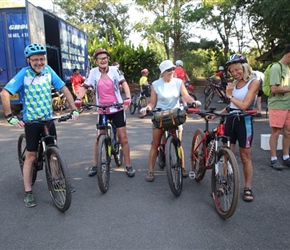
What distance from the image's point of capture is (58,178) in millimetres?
3811

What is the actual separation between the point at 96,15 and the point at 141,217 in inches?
1377

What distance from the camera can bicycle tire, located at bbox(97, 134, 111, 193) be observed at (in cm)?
412

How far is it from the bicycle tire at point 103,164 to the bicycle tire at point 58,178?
0.52 meters

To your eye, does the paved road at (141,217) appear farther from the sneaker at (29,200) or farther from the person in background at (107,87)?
the person in background at (107,87)

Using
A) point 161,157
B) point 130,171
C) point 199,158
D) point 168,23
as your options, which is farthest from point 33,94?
point 168,23

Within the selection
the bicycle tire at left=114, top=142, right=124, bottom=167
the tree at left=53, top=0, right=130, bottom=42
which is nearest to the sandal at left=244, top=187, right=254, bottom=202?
the bicycle tire at left=114, top=142, right=124, bottom=167

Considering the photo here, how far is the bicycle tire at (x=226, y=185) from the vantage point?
3305mm

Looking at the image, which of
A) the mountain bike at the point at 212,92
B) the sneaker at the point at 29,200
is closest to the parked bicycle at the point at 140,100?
the mountain bike at the point at 212,92

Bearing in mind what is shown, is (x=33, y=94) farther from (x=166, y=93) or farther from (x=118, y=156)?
(x=118, y=156)

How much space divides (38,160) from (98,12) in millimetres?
33955

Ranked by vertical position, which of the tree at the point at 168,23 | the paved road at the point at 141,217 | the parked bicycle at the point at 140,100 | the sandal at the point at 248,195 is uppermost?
the tree at the point at 168,23

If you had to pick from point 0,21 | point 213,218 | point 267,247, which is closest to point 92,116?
point 0,21

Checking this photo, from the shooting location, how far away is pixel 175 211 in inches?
146

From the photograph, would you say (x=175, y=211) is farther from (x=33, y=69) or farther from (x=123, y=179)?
(x=33, y=69)
